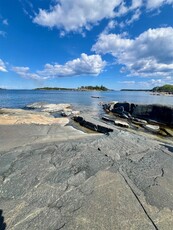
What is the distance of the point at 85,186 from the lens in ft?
10.2

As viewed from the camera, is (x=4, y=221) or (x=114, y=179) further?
(x=114, y=179)

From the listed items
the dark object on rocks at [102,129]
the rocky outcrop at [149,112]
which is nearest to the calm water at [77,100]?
the rocky outcrop at [149,112]

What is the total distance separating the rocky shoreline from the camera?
2.32 m

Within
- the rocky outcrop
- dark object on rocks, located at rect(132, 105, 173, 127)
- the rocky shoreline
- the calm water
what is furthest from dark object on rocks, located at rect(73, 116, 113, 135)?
the calm water

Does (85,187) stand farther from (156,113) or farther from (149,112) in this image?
(149,112)

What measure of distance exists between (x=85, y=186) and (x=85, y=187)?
0.03 m

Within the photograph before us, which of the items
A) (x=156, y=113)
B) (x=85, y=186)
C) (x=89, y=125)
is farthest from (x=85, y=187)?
(x=156, y=113)

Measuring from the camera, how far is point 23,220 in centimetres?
227

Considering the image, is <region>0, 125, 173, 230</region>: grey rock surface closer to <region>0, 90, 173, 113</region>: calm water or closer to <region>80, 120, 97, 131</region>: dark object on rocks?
<region>80, 120, 97, 131</region>: dark object on rocks

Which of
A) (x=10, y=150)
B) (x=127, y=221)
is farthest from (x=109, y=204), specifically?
(x=10, y=150)

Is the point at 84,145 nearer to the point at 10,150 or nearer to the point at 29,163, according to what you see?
the point at 29,163

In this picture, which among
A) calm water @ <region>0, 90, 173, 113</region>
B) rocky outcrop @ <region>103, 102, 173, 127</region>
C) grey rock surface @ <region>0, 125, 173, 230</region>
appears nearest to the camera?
grey rock surface @ <region>0, 125, 173, 230</region>

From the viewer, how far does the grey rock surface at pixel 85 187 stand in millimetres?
2320

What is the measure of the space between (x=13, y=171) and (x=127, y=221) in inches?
105
